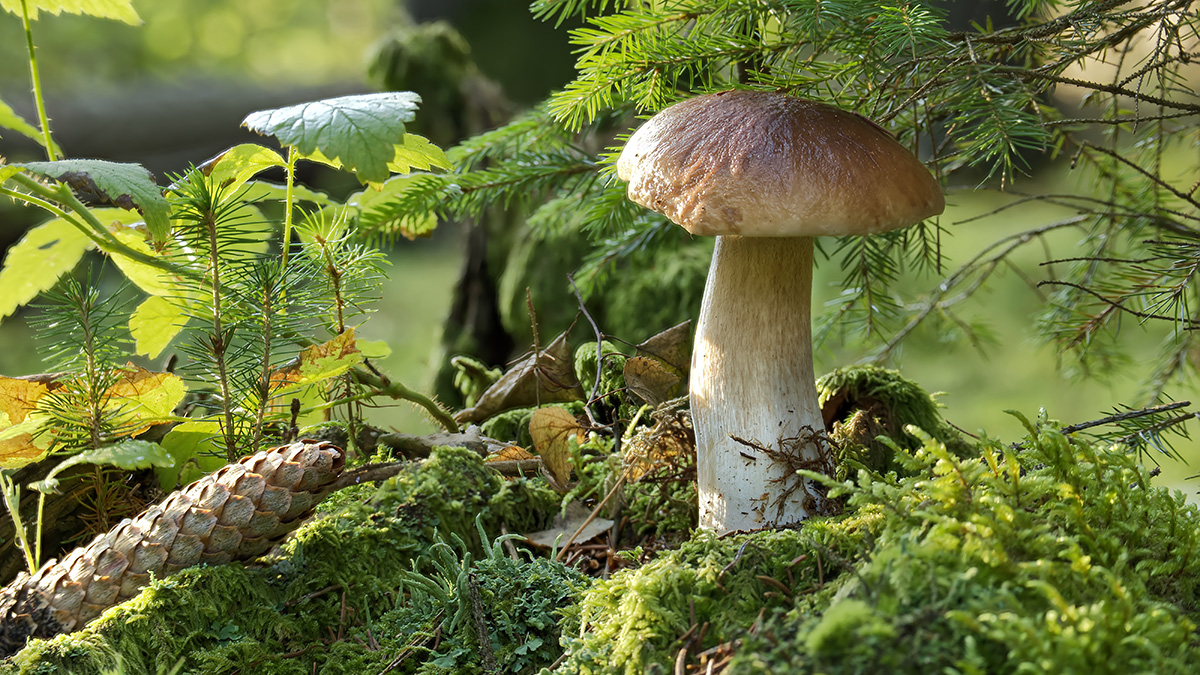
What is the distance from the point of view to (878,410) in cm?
158

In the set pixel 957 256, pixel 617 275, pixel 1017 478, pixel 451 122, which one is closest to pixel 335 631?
pixel 1017 478

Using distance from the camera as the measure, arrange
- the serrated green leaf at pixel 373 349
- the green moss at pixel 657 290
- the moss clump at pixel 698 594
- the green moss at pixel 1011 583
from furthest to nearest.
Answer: the green moss at pixel 657 290 < the serrated green leaf at pixel 373 349 < the moss clump at pixel 698 594 < the green moss at pixel 1011 583

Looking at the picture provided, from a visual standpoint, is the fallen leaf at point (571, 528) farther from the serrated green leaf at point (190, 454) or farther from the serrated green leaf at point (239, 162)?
the serrated green leaf at point (239, 162)

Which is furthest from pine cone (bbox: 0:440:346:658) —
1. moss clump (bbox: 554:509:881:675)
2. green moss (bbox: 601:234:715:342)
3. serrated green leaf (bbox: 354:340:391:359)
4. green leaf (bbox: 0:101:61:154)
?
→ green moss (bbox: 601:234:715:342)

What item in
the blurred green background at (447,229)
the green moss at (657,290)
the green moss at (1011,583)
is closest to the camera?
the green moss at (1011,583)

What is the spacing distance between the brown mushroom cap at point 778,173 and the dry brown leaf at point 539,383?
684 millimetres

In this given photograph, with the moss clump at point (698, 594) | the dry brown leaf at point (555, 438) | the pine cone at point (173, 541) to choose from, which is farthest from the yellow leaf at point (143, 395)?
the moss clump at point (698, 594)

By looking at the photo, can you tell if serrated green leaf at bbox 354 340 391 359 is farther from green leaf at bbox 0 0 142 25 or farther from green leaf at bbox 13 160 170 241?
green leaf at bbox 0 0 142 25

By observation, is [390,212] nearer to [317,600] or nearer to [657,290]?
[317,600]

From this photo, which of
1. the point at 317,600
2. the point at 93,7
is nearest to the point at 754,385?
the point at 317,600

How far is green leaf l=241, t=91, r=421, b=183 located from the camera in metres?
1.06

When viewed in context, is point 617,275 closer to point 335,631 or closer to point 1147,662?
point 335,631

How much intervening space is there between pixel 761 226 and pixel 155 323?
1.09m

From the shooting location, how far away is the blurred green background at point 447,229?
4191mm
